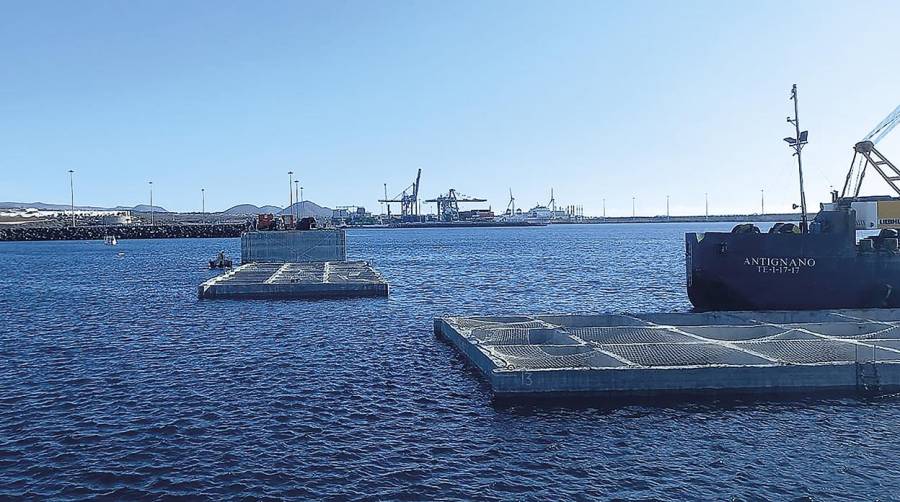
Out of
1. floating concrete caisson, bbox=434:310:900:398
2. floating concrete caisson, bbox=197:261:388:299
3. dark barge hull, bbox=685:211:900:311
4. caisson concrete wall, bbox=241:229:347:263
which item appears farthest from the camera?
caisson concrete wall, bbox=241:229:347:263

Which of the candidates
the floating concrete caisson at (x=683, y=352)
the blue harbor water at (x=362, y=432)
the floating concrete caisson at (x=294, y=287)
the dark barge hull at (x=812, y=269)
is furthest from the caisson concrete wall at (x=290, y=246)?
the dark barge hull at (x=812, y=269)

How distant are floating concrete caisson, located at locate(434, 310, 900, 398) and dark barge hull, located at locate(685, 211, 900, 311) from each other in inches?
135

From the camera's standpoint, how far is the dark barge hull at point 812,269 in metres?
33.8

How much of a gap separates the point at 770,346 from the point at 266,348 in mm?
17810

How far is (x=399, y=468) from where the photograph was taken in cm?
1563

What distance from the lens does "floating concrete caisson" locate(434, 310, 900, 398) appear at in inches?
800

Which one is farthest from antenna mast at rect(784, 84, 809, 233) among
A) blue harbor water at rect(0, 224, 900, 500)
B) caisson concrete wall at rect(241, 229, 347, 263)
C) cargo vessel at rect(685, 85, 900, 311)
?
caisson concrete wall at rect(241, 229, 347, 263)

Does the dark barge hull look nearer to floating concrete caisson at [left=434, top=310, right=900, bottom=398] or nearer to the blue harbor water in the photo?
floating concrete caisson at [left=434, top=310, right=900, bottom=398]

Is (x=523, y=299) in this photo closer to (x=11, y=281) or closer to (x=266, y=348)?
(x=266, y=348)

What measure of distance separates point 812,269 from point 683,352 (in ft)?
46.4

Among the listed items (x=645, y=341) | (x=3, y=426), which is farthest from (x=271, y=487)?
(x=645, y=341)

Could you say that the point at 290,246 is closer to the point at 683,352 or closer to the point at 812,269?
the point at 812,269

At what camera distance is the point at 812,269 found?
112ft

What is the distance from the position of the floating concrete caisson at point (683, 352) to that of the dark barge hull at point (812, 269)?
3424 mm
